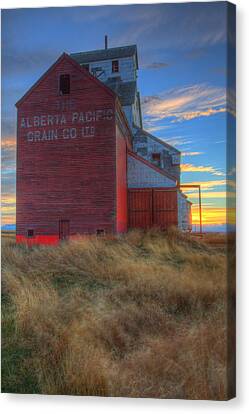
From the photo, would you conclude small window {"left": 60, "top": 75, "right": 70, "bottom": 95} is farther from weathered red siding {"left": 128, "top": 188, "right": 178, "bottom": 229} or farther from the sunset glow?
weathered red siding {"left": 128, "top": 188, "right": 178, "bottom": 229}

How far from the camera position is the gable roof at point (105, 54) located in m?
8.25

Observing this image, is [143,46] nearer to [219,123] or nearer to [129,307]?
[219,123]

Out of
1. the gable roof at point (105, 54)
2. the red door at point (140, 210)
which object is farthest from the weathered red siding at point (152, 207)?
the gable roof at point (105, 54)

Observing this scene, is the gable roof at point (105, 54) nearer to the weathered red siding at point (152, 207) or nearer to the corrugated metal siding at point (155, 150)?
Answer: the corrugated metal siding at point (155, 150)

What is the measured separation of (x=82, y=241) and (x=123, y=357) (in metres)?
1.52

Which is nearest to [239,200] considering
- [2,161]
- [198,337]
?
[198,337]

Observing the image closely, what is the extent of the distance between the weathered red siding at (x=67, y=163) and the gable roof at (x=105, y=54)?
110 millimetres

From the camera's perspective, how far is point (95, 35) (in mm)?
8320

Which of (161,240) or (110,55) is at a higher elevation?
(110,55)

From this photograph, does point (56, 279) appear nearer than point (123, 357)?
No

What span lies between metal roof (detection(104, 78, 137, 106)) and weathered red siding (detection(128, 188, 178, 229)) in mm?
1070

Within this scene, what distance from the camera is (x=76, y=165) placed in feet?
28.3

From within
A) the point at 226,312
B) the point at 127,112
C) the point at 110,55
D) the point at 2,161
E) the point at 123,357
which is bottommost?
the point at 123,357

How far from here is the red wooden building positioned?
332 inches
